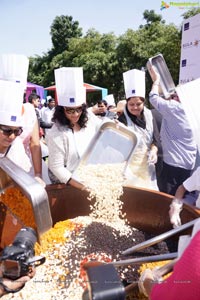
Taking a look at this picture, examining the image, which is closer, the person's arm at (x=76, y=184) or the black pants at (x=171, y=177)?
the person's arm at (x=76, y=184)

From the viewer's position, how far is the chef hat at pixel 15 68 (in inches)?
123

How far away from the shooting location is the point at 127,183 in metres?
2.65

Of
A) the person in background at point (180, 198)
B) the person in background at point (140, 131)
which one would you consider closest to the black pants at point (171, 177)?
the person in background at point (140, 131)

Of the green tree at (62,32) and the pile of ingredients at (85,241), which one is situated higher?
the green tree at (62,32)

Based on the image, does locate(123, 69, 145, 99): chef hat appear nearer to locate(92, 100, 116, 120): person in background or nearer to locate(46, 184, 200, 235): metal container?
locate(46, 184, 200, 235): metal container

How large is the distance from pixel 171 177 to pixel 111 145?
3.35 feet

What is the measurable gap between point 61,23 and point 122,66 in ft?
75.1

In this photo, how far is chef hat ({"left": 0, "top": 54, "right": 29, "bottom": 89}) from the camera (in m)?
3.12

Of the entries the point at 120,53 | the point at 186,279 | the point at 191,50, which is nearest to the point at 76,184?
the point at 186,279

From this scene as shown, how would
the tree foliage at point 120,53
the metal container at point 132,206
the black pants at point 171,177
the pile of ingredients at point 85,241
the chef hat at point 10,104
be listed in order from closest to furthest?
the pile of ingredients at point 85,241 → the chef hat at point 10,104 → the metal container at point 132,206 → the black pants at point 171,177 → the tree foliage at point 120,53

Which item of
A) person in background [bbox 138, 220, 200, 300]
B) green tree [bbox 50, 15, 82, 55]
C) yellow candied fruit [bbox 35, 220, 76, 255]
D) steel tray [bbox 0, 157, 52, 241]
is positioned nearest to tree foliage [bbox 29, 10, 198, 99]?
green tree [bbox 50, 15, 82, 55]

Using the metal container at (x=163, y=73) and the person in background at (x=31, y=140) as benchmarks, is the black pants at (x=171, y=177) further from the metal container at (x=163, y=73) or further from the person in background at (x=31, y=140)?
the person in background at (x=31, y=140)

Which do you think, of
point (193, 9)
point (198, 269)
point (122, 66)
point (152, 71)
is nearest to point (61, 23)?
point (122, 66)

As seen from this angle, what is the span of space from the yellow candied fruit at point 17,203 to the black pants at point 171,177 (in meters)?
1.80
